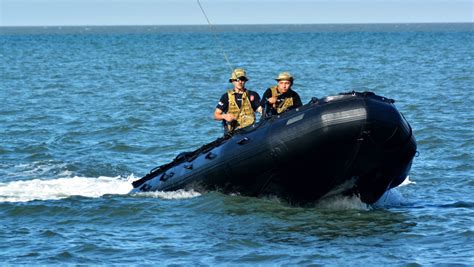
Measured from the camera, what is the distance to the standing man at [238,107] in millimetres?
14312

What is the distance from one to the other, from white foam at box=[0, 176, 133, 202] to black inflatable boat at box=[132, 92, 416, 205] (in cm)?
259

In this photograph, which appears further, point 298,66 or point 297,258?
point 298,66

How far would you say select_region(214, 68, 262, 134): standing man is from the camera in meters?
14.3

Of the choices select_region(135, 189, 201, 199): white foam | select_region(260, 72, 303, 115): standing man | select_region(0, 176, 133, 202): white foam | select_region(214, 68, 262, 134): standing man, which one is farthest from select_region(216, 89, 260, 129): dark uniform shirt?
select_region(0, 176, 133, 202): white foam

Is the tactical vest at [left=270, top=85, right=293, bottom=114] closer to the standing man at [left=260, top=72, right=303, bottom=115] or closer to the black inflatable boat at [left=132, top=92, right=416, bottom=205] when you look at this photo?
the standing man at [left=260, top=72, right=303, bottom=115]

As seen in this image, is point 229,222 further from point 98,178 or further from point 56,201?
point 98,178

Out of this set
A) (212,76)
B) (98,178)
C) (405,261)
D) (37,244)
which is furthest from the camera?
(212,76)

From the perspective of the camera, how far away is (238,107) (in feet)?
47.2

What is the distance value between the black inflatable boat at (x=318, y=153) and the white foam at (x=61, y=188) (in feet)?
8.51

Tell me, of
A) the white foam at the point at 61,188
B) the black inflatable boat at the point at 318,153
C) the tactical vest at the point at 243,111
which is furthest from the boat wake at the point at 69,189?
the tactical vest at the point at 243,111

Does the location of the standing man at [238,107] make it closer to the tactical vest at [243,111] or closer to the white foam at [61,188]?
the tactical vest at [243,111]

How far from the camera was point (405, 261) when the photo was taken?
11.2m

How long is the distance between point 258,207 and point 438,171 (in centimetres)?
516

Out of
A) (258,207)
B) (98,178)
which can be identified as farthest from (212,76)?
(258,207)
